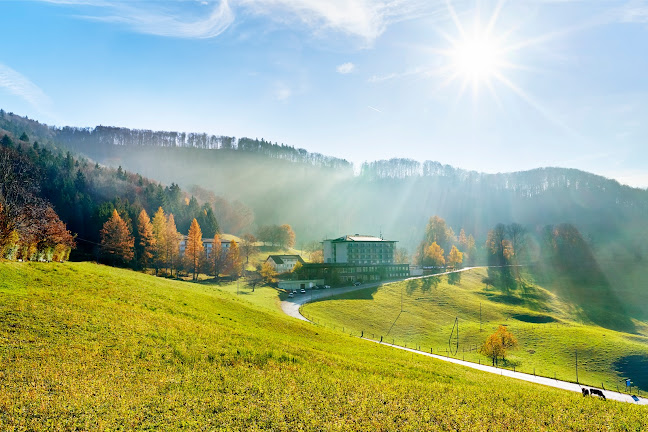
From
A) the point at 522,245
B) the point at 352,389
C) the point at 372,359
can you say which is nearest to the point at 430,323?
the point at 372,359

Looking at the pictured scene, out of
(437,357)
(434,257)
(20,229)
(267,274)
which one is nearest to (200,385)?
(20,229)

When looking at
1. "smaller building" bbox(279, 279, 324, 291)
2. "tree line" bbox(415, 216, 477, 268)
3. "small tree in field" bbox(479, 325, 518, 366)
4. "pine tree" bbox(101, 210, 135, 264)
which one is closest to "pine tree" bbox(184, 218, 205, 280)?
"pine tree" bbox(101, 210, 135, 264)

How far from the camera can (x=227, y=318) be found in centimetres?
3300

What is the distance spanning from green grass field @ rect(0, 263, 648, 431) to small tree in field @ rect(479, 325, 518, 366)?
38.1 metres

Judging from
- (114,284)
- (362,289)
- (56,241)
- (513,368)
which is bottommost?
(513,368)

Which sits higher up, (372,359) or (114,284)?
(114,284)

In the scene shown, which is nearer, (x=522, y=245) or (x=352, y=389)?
(x=352, y=389)

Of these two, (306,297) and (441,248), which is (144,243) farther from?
(441,248)

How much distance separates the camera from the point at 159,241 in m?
97.5

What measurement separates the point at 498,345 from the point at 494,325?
1937 cm

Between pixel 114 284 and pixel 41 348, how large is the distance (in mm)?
18077

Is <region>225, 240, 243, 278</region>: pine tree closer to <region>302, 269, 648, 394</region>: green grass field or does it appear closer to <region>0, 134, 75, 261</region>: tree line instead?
<region>302, 269, 648, 394</region>: green grass field

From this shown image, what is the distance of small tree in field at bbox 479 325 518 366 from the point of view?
190ft

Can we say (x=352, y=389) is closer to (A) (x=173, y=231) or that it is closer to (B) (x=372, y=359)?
(B) (x=372, y=359)
